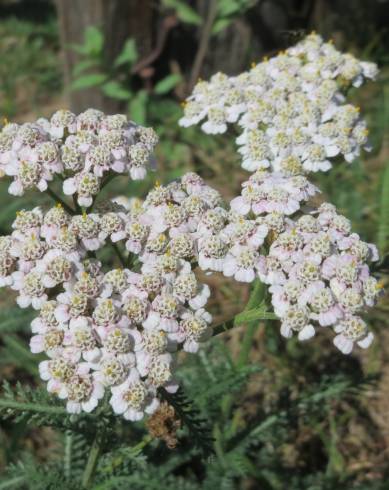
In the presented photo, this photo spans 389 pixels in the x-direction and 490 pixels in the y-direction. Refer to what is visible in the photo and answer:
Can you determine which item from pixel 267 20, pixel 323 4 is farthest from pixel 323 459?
pixel 323 4

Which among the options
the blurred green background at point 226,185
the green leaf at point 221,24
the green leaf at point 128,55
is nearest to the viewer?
the blurred green background at point 226,185

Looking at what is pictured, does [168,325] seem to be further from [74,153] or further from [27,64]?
[27,64]

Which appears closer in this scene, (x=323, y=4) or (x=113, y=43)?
(x=113, y=43)

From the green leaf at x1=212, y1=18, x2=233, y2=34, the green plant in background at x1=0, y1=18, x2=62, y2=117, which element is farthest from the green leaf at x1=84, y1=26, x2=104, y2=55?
the green plant in background at x1=0, y1=18, x2=62, y2=117

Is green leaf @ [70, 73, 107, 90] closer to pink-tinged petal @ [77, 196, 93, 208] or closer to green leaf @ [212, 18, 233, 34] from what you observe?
green leaf @ [212, 18, 233, 34]

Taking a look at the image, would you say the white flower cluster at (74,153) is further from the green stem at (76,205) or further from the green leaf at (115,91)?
the green leaf at (115,91)

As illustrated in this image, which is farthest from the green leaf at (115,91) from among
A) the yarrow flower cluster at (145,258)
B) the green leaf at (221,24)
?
the yarrow flower cluster at (145,258)

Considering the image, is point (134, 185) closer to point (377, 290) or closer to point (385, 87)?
point (385, 87)
